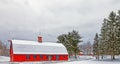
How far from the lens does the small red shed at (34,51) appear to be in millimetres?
59312

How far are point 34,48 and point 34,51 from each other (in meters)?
1.22

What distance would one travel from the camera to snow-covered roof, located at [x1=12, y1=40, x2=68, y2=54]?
60.6 m

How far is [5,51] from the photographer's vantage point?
133m

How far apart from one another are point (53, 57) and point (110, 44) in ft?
58.6

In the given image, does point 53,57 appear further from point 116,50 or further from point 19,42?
point 116,50

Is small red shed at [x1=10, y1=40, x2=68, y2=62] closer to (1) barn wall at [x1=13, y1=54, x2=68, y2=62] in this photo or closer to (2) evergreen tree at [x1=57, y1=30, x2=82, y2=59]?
(1) barn wall at [x1=13, y1=54, x2=68, y2=62]

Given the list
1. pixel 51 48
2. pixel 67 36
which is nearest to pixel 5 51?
pixel 67 36

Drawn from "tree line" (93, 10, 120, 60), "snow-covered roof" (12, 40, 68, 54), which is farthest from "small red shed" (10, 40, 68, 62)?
"tree line" (93, 10, 120, 60)

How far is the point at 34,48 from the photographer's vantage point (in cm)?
6372

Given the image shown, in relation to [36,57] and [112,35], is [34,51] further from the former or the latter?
[112,35]

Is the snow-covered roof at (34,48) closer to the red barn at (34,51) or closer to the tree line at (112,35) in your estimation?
the red barn at (34,51)

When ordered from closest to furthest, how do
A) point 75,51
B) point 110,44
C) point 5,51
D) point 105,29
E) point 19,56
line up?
point 19,56
point 110,44
point 105,29
point 75,51
point 5,51

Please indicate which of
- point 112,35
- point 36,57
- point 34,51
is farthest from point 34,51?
point 112,35

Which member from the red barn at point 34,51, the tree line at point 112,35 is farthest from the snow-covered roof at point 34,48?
the tree line at point 112,35
